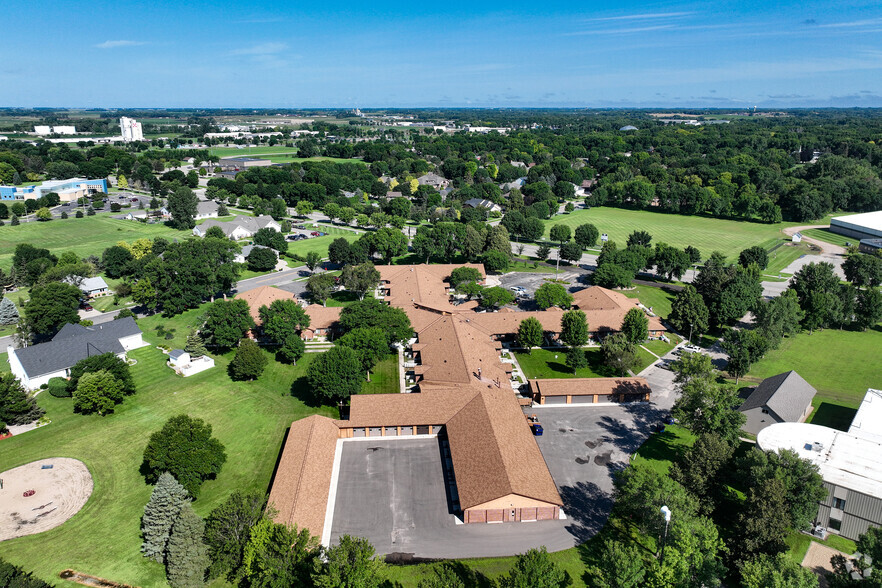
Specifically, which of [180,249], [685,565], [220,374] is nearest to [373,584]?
[685,565]

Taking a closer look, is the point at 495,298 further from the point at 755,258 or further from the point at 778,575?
the point at 755,258

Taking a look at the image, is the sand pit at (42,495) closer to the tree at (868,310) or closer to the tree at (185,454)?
the tree at (185,454)

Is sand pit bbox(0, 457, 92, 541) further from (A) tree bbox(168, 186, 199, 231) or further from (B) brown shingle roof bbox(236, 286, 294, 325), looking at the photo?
(A) tree bbox(168, 186, 199, 231)

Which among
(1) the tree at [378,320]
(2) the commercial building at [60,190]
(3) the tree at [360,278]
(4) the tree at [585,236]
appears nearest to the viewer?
(1) the tree at [378,320]

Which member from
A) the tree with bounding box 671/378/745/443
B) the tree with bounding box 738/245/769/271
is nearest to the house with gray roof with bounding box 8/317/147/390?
the tree with bounding box 671/378/745/443

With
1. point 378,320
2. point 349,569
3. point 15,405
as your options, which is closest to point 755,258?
point 378,320

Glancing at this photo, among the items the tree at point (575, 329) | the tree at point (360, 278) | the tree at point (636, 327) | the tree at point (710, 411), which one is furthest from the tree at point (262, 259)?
the tree at point (710, 411)

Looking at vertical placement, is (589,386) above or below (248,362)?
below
